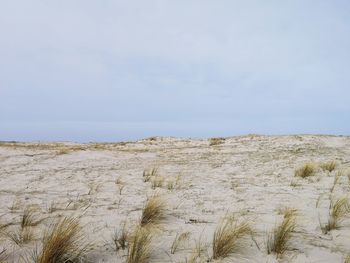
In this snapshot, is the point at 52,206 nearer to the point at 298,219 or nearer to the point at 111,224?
the point at 111,224

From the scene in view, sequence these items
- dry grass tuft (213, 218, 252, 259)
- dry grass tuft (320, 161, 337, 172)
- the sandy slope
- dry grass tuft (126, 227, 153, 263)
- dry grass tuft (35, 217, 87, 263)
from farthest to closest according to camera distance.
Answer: dry grass tuft (320, 161, 337, 172), the sandy slope, dry grass tuft (213, 218, 252, 259), dry grass tuft (126, 227, 153, 263), dry grass tuft (35, 217, 87, 263)

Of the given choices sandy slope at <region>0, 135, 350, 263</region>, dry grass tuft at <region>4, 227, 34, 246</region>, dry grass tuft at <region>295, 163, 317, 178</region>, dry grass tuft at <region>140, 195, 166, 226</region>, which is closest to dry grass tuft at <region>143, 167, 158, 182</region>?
sandy slope at <region>0, 135, 350, 263</region>

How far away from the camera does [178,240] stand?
10.1ft

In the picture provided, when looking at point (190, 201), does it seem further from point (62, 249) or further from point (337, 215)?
point (62, 249)

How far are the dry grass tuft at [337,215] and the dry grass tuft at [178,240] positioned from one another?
1.38m

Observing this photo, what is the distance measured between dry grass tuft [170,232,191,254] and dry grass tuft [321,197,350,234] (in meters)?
1.38

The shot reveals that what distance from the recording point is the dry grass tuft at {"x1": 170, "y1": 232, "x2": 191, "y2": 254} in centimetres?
295

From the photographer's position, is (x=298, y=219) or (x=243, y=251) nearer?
(x=243, y=251)

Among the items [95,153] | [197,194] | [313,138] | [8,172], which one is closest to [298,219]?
[197,194]

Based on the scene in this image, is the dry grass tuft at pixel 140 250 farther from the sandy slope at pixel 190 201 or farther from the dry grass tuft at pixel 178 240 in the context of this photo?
the dry grass tuft at pixel 178 240

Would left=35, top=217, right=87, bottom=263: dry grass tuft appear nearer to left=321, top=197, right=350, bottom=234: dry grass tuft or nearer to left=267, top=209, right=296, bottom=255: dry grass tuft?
left=267, top=209, right=296, bottom=255: dry grass tuft

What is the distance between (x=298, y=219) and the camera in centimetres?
380

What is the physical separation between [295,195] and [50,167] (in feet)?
20.1

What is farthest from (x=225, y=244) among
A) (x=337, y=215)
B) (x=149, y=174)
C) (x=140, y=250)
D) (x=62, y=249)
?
(x=149, y=174)
